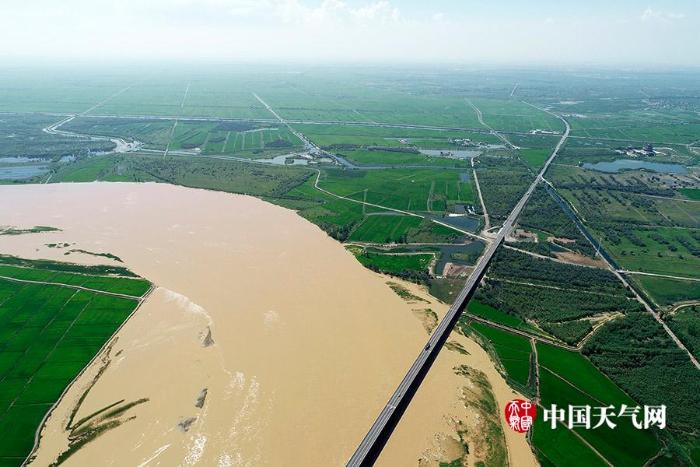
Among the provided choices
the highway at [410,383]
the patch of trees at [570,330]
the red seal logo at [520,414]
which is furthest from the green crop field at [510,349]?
the patch of trees at [570,330]

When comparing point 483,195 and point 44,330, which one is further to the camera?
point 483,195

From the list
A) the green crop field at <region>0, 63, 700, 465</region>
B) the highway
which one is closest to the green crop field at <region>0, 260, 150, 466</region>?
the green crop field at <region>0, 63, 700, 465</region>

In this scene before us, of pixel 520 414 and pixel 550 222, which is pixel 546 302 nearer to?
pixel 520 414

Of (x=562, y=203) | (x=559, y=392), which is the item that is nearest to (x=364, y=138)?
(x=562, y=203)

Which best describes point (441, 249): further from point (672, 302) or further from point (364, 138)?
point (364, 138)

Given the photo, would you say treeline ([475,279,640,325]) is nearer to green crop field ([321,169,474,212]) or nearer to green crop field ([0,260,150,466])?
green crop field ([321,169,474,212])

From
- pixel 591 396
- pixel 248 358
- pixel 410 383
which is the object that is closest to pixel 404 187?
pixel 248 358
